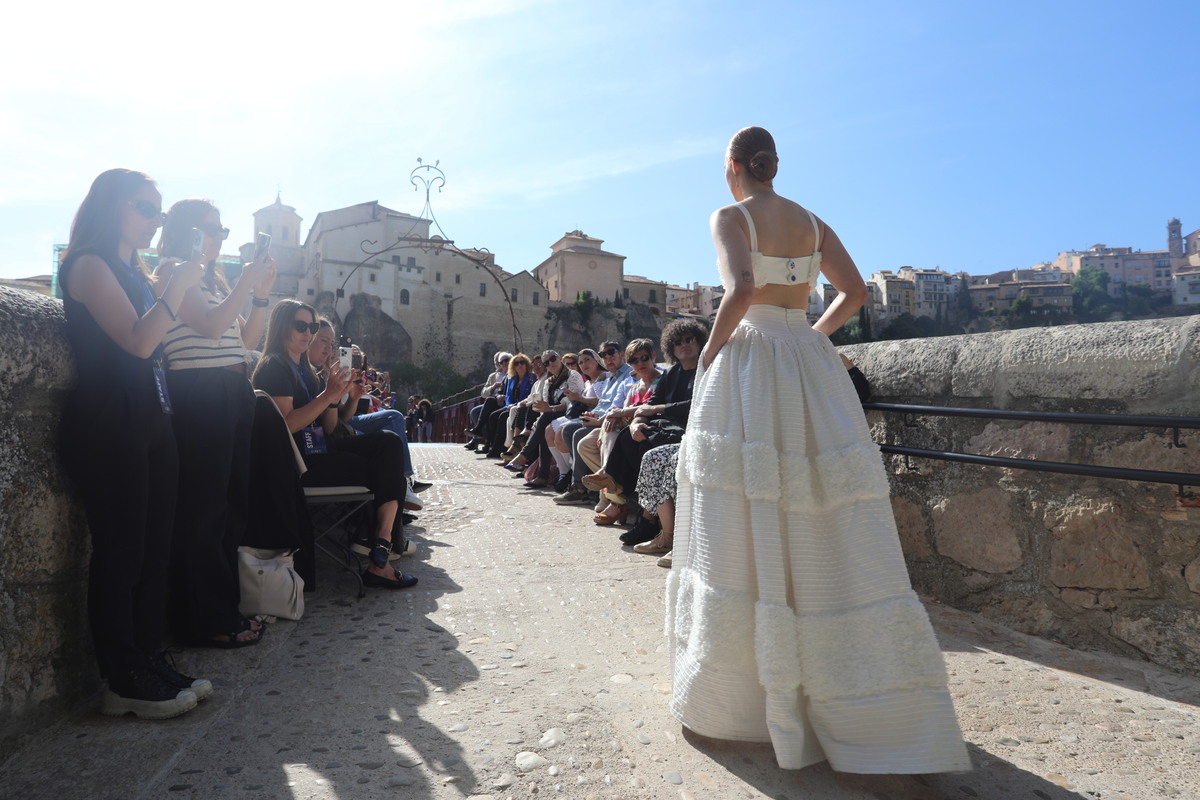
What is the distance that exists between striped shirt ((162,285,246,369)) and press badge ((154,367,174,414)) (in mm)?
351

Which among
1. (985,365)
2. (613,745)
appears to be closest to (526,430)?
(985,365)

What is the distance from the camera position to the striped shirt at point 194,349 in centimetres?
297

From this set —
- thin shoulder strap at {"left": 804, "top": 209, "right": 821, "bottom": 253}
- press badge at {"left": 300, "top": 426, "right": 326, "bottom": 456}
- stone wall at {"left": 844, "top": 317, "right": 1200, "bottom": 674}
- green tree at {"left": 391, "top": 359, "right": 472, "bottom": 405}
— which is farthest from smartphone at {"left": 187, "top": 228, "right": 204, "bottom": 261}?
green tree at {"left": 391, "top": 359, "right": 472, "bottom": 405}

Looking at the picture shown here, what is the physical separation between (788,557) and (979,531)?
5.26 feet

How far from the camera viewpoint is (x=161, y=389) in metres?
2.57

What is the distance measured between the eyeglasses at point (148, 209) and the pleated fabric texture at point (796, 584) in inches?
75.9

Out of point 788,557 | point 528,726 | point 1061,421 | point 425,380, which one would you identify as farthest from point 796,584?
point 425,380

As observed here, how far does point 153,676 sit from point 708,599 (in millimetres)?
1732

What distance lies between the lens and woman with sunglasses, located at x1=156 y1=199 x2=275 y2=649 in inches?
116

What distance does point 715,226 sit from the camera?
2.48m

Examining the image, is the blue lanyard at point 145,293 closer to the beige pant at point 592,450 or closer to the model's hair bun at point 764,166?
the model's hair bun at point 764,166

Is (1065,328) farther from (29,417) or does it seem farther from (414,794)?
(29,417)

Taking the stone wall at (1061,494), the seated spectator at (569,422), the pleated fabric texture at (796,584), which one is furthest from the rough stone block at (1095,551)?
the seated spectator at (569,422)

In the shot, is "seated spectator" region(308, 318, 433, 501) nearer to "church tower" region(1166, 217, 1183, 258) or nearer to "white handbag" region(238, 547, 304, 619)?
"white handbag" region(238, 547, 304, 619)
